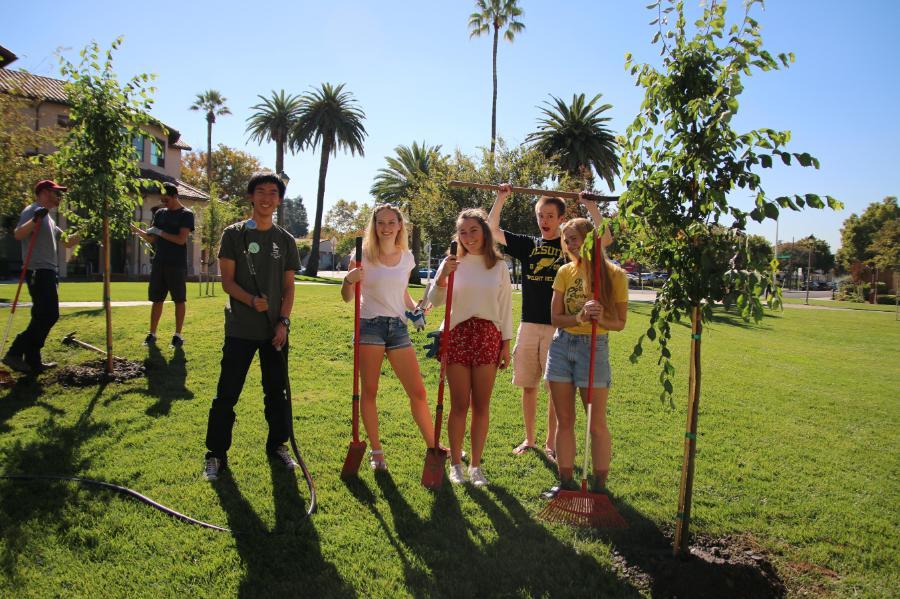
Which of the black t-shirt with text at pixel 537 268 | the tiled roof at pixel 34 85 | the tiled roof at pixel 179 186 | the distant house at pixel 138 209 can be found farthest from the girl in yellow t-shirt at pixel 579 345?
the tiled roof at pixel 179 186

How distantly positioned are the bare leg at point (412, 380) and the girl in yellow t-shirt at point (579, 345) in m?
1.07

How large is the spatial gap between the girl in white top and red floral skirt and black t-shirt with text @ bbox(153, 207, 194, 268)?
4795 millimetres

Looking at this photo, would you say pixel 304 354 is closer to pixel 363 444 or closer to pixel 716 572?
pixel 363 444

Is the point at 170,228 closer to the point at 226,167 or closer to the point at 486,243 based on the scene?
the point at 486,243

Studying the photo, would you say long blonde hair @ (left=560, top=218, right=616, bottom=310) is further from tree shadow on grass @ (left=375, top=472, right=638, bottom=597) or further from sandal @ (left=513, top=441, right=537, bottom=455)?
sandal @ (left=513, top=441, right=537, bottom=455)

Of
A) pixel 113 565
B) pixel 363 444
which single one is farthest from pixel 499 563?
pixel 113 565

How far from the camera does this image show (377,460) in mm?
4918

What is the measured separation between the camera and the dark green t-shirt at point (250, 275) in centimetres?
465

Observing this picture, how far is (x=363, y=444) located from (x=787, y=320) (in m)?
22.1

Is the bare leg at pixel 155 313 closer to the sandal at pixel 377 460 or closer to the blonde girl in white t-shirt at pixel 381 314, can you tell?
the blonde girl in white t-shirt at pixel 381 314

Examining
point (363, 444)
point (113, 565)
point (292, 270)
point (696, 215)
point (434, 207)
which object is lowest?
point (113, 565)

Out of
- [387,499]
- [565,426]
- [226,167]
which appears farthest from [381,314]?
[226,167]

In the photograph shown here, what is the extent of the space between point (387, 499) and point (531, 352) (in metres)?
1.87

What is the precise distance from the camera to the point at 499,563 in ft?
11.6
